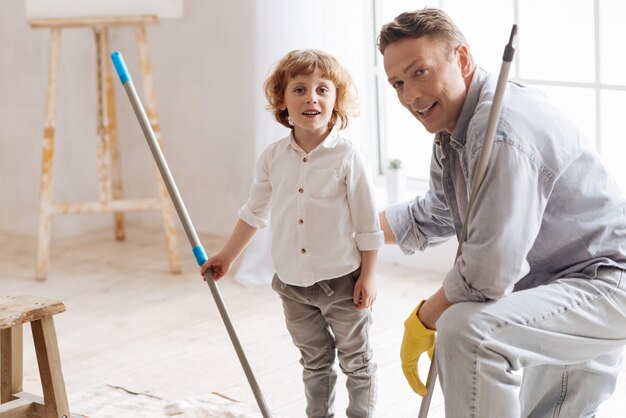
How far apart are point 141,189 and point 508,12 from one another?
2127 millimetres

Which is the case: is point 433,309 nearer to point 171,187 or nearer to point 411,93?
point 411,93

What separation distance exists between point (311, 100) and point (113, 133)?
96.0 inches

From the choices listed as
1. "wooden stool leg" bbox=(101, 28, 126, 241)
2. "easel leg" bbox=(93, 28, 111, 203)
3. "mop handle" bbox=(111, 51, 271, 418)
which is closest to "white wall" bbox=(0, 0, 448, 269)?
"wooden stool leg" bbox=(101, 28, 126, 241)

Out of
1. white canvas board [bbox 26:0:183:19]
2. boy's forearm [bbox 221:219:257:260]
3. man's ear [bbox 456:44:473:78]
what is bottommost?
boy's forearm [bbox 221:219:257:260]

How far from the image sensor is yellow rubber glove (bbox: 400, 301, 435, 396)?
217cm

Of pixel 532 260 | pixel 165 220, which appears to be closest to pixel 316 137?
pixel 532 260

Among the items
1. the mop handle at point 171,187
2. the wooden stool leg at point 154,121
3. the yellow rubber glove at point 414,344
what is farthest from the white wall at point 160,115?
the yellow rubber glove at point 414,344

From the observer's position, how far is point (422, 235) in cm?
253

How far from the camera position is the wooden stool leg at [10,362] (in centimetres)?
260

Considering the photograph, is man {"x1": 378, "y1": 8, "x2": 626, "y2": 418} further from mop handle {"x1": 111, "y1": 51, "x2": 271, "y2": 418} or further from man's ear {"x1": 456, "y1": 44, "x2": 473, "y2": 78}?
mop handle {"x1": 111, "y1": 51, "x2": 271, "y2": 418}

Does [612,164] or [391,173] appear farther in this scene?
[391,173]

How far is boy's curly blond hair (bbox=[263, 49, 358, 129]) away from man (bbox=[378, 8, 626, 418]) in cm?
20

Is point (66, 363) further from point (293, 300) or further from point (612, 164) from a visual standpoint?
point (612, 164)

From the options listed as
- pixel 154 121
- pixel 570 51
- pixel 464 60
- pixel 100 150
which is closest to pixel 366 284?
pixel 464 60
